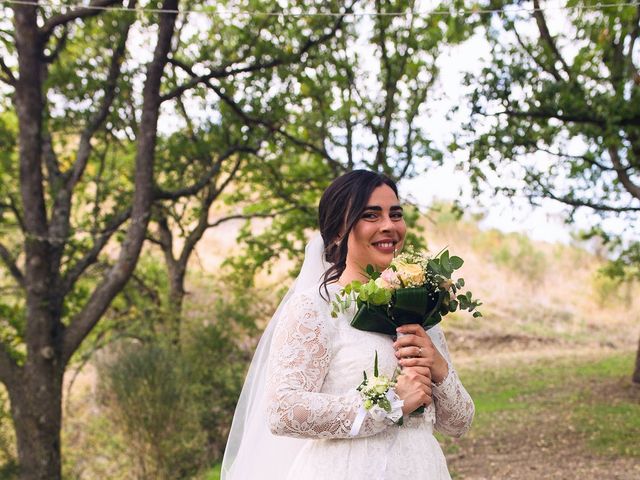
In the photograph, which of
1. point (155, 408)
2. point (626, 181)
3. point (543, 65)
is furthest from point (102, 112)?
point (626, 181)

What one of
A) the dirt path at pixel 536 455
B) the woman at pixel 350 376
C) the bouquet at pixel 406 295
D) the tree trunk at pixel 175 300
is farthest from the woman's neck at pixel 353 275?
the tree trunk at pixel 175 300

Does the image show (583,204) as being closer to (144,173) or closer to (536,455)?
(536,455)

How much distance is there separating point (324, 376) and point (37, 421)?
6272mm

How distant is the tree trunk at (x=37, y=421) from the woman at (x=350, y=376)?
578 cm

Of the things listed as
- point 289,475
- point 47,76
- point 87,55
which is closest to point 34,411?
point 47,76

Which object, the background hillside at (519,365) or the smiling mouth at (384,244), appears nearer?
the smiling mouth at (384,244)

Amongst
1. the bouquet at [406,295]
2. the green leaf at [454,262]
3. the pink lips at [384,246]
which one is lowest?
the bouquet at [406,295]

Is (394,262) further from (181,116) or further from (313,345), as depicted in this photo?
(181,116)

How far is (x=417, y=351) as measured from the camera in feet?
8.09

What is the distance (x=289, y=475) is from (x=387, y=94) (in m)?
8.56

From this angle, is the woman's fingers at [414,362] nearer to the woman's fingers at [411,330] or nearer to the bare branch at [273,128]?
the woman's fingers at [411,330]

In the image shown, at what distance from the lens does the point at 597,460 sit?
8.28 m

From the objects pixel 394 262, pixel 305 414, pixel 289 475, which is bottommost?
pixel 289 475

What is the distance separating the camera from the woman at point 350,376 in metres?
2.38
